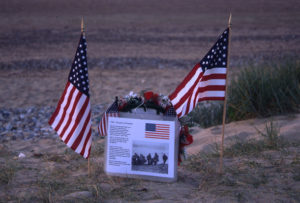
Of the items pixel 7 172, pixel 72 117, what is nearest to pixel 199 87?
pixel 72 117

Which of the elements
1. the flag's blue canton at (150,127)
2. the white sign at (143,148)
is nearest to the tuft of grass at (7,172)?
the white sign at (143,148)

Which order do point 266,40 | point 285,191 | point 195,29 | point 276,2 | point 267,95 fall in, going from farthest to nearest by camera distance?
point 276,2 → point 195,29 → point 266,40 → point 267,95 → point 285,191

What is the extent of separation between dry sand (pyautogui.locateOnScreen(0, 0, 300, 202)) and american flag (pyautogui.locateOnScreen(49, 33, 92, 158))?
1.82 feet

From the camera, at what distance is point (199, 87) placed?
17.2 feet

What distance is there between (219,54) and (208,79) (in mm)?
330

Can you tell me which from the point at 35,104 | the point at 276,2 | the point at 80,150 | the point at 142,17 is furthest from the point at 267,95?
the point at 276,2

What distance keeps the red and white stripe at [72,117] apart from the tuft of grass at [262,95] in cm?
381

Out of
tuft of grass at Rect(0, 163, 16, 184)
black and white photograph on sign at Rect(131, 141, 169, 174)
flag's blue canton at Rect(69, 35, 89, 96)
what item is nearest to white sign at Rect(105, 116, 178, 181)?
→ black and white photograph on sign at Rect(131, 141, 169, 174)

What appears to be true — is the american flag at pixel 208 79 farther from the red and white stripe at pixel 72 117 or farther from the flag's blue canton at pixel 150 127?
the red and white stripe at pixel 72 117

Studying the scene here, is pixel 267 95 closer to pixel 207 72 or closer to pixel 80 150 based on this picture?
pixel 207 72

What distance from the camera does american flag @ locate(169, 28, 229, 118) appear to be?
516 centimetres

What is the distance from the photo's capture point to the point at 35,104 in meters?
11.0

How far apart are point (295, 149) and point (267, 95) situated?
230 centimetres

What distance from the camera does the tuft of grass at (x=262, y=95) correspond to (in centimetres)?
821
